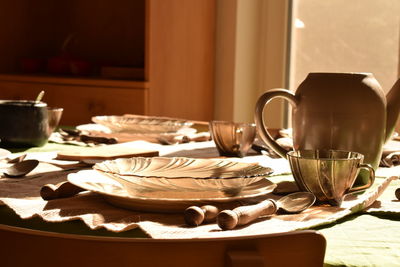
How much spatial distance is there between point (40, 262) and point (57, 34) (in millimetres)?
3184

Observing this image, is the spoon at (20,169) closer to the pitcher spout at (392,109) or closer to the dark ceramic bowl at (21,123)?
the dark ceramic bowl at (21,123)

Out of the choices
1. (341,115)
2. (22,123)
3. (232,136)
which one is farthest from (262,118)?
(22,123)

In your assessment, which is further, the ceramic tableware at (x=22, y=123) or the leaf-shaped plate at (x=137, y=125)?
the leaf-shaped plate at (x=137, y=125)

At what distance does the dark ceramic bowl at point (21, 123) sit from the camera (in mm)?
1214

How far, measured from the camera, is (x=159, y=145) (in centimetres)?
134

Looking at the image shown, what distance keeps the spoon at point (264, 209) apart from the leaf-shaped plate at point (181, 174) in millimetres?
47

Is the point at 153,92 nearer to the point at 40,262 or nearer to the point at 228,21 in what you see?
the point at 228,21

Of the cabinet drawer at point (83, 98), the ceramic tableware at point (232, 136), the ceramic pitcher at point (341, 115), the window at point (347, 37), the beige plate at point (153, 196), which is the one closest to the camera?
the beige plate at point (153, 196)

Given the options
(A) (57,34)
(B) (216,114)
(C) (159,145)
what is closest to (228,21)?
(B) (216,114)

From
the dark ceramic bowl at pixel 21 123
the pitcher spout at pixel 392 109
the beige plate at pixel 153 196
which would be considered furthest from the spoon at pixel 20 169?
the pitcher spout at pixel 392 109

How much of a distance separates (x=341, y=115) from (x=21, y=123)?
2.05 ft

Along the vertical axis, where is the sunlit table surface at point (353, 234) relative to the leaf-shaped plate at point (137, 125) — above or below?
above

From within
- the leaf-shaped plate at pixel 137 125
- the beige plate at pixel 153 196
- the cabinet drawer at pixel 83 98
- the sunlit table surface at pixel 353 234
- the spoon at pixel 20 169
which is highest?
the beige plate at pixel 153 196

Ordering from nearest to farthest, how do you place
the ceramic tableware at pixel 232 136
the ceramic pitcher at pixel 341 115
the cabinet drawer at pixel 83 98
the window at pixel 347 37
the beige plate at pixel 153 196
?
the beige plate at pixel 153 196 → the ceramic pitcher at pixel 341 115 → the ceramic tableware at pixel 232 136 → the window at pixel 347 37 → the cabinet drawer at pixel 83 98
